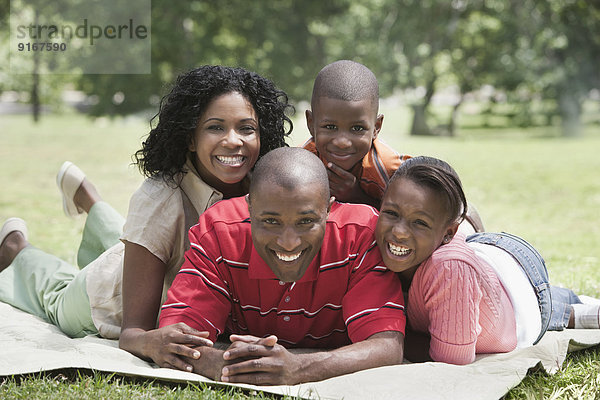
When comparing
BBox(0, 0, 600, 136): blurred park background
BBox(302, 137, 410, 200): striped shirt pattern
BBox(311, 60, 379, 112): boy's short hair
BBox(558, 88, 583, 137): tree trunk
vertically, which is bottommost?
BBox(302, 137, 410, 200): striped shirt pattern

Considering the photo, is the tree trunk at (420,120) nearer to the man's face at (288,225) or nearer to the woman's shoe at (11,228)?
the woman's shoe at (11,228)

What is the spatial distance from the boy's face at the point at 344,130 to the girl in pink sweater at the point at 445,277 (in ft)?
1.94

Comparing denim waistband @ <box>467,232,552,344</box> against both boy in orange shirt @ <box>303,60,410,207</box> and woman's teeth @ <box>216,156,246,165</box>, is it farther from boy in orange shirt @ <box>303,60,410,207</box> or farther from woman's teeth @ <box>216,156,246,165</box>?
woman's teeth @ <box>216,156,246,165</box>

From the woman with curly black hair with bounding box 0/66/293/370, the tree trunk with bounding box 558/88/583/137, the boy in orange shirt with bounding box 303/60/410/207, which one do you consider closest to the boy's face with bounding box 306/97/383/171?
the boy in orange shirt with bounding box 303/60/410/207

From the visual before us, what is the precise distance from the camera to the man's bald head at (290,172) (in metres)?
2.88

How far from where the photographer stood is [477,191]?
38.2 feet

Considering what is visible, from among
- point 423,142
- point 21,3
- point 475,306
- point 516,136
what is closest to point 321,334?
point 475,306

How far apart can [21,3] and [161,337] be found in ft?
74.9

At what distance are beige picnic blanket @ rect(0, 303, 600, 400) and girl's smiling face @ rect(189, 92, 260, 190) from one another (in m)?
1.02

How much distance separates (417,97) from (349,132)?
18559 millimetres

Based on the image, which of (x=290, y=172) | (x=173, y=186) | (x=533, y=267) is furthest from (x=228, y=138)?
(x=533, y=267)

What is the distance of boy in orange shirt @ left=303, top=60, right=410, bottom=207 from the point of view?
3.66m

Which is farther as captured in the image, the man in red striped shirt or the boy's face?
the boy's face

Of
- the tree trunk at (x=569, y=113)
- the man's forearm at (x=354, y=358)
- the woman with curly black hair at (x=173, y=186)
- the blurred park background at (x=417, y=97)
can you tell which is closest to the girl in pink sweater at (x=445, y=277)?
the man's forearm at (x=354, y=358)
